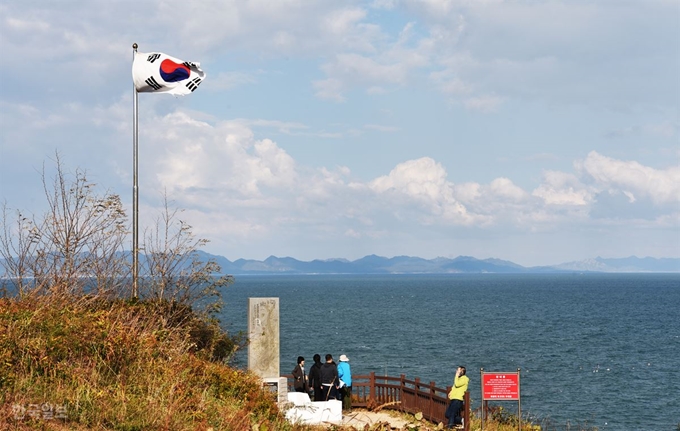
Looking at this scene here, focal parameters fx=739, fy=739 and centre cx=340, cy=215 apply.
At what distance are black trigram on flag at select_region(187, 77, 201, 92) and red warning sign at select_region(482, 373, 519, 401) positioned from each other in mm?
9405

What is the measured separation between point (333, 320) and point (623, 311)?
45118 millimetres

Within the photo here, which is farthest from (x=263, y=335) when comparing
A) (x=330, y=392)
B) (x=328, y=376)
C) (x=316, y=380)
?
(x=330, y=392)

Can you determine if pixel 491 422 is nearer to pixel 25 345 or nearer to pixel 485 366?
pixel 25 345

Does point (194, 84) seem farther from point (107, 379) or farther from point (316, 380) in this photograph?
point (107, 379)

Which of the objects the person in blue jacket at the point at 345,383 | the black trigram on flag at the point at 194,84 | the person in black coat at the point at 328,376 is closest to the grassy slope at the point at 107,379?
the person in black coat at the point at 328,376

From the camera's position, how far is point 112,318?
40.8 ft

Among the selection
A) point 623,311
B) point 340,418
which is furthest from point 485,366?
point 623,311

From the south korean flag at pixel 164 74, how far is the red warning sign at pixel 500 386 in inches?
377

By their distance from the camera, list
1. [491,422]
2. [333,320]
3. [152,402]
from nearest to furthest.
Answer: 1. [152,402]
2. [491,422]
3. [333,320]

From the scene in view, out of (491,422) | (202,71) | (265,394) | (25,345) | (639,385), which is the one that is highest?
(202,71)

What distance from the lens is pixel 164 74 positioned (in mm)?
17109

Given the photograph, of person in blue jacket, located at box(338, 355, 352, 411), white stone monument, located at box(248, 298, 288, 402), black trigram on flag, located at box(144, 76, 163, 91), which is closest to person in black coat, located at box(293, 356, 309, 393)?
person in blue jacket, located at box(338, 355, 352, 411)

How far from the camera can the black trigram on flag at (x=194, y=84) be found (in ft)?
57.1

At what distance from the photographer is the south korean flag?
16984 millimetres
